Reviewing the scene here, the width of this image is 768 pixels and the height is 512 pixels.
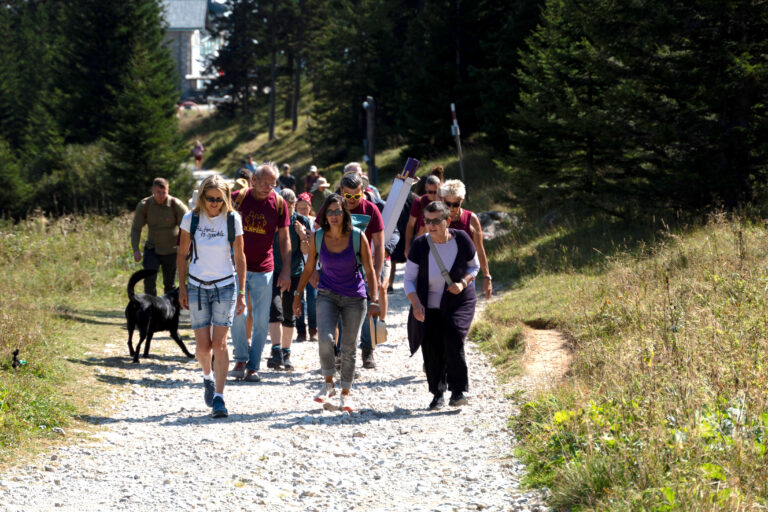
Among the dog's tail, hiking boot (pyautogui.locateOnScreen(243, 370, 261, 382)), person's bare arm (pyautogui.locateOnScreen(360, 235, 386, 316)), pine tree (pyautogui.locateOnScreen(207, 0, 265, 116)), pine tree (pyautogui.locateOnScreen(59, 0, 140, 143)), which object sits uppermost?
pine tree (pyautogui.locateOnScreen(207, 0, 265, 116))

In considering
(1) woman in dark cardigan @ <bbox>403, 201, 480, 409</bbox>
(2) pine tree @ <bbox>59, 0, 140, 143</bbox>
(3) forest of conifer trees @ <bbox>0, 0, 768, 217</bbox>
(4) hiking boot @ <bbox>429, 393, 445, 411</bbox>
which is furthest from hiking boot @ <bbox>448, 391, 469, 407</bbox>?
(2) pine tree @ <bbox>59, 0, 140, 143</bbox>

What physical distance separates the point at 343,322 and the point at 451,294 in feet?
3.19

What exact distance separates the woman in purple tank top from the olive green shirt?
13.9 ft

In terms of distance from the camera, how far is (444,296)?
23.0 feet

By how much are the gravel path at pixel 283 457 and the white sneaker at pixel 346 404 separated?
85 millimetres

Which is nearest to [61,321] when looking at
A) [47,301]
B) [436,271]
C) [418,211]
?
[47,301]

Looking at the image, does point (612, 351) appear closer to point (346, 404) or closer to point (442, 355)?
point (442, 355)

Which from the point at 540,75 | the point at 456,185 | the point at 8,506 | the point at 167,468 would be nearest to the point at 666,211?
the point at 540,75

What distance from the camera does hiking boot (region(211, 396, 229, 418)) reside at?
6.89m

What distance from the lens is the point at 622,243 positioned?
13.0 metres

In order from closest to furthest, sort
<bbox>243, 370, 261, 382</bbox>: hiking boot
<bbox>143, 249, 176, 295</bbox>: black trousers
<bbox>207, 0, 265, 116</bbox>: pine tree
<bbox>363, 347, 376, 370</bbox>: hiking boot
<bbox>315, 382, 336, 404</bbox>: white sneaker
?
<bbox>315, 382, 336, 404</bbox>: white sneaker → <bbox>243, 370, 261, 382</bbox>: hiking boot → <bbox>363, 347, 376, 370</bbox>: hiking boot → <bbox>143, 249, 176, 295</bbox>: black trousers → <bbox>207, 0, 265, 116</bbox>: pine tree

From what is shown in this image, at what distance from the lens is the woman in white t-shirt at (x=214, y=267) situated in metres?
6.66

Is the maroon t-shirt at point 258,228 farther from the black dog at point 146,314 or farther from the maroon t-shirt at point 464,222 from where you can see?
the black dog at point 146,314

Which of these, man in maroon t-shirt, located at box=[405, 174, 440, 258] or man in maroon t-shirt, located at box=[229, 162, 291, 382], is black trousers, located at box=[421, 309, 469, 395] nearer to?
man in maroon t-shirt, located at box=[229, 162, 291, 382]
